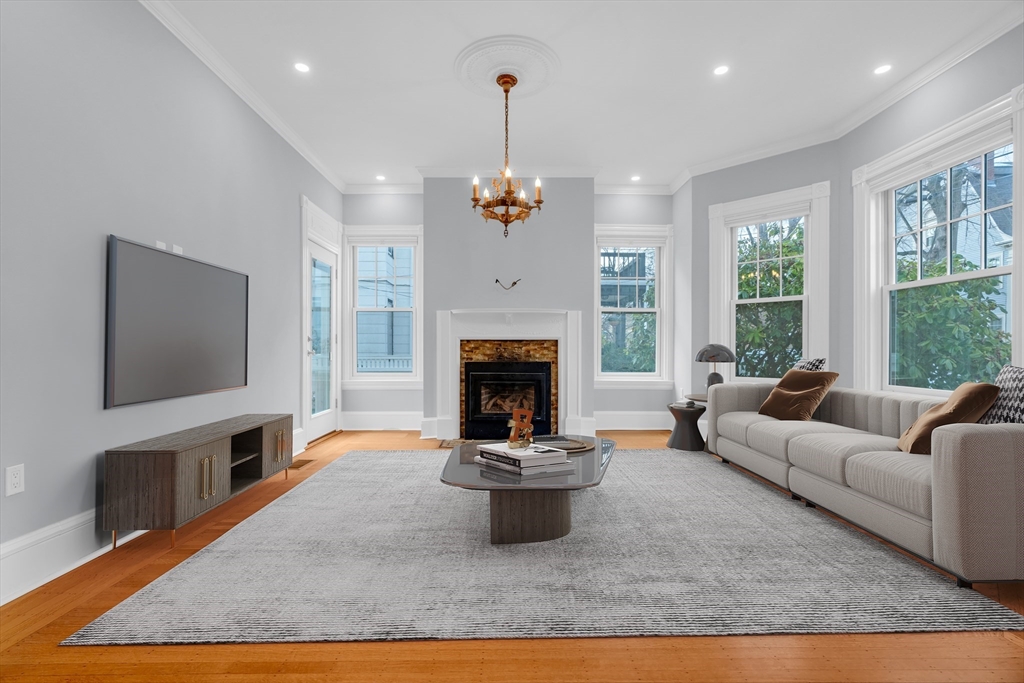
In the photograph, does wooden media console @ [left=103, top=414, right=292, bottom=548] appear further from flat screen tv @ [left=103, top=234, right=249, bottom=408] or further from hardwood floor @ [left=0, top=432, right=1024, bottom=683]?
hardwood floor @ [left=0, top=432, right=1024, bottom=683]

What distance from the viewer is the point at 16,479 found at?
7.08 feet

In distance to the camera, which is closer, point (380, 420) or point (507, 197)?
point (507, 197)

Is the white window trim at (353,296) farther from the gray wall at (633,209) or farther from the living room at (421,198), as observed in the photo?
the gray wall at (633,209)

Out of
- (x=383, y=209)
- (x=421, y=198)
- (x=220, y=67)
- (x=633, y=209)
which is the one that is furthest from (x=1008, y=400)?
(x=383, y=209)

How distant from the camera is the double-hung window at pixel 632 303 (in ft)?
21.1

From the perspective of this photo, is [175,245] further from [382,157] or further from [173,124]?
[382,157]

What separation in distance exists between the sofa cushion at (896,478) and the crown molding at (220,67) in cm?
443

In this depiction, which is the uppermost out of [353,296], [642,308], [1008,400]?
[353,296]

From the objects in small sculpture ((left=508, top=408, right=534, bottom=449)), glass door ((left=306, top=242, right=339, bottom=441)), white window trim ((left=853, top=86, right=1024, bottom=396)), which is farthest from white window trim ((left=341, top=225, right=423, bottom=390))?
white window trim ((left=853, top=86, right=1024, bottom=396))

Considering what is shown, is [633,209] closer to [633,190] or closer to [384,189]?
[633,190]

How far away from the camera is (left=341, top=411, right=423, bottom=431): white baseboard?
20.7ft

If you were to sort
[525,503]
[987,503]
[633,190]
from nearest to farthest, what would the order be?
[987,503] < [525,503] < [633,190]

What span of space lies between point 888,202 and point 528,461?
384 cm

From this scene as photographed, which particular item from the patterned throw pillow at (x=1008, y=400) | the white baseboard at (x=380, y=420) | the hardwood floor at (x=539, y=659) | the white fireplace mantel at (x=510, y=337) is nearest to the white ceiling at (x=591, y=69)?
the white fireplace mantel at (x=510, y=337)
